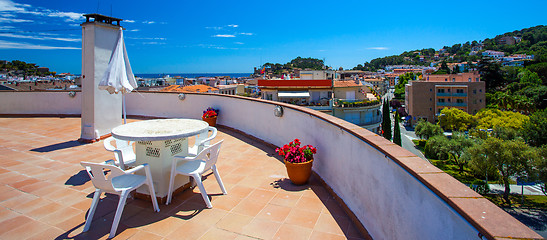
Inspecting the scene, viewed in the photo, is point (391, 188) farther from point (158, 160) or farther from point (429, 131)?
point (429, 131)

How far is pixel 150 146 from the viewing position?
346cm

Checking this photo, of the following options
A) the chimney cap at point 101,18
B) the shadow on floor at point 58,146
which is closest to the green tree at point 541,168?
the chimney cap at point 101,18

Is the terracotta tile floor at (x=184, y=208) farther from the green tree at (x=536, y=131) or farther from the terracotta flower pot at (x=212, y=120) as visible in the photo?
the green tree at (x=536, y=131)

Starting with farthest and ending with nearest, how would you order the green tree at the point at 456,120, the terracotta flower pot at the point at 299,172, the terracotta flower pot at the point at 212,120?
the green tree at the point at 456,120 → the terracotta flower pot at the point at 212,120 → the terracotta flower pot at the point at 299,172

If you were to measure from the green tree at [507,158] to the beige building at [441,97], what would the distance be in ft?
123

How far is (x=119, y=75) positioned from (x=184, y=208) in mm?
3349

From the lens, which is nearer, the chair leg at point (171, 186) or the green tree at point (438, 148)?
the chair leg at point (171, 186)

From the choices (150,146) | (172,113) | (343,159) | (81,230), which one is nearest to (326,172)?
(343,159)

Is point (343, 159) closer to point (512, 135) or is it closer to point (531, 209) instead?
point (531, 209)

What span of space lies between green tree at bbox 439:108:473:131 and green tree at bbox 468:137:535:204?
22496 mm

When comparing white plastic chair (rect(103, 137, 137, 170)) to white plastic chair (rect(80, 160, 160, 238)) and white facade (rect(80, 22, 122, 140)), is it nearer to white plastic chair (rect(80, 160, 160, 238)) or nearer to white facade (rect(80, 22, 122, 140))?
white plastic chair (rect(80, 160, 160, 238))

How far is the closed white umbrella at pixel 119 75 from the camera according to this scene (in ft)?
17.1

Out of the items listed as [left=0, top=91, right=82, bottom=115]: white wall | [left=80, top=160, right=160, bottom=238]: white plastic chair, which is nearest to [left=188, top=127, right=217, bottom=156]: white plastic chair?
[left=80, top=160, right=160, bottom=238]: white plastic chair

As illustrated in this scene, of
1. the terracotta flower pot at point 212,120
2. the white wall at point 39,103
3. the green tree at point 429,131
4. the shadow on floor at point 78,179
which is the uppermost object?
the white wall at point 39,103
